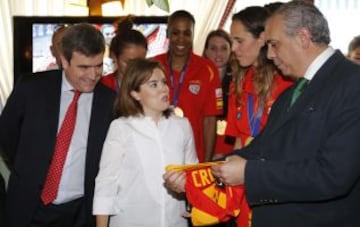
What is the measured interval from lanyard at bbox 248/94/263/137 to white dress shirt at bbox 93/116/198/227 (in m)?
0.44

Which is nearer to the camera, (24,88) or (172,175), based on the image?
(172,175)

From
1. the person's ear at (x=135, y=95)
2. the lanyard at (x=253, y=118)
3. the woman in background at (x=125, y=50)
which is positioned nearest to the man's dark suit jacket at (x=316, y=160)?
the lanyard at (x=253, y=118)

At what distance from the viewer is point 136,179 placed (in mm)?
2678

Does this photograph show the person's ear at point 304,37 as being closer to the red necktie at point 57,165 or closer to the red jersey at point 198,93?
the red necktie at point 57,165

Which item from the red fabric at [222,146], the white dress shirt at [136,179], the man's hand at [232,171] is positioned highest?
the man's hand at [232,171]

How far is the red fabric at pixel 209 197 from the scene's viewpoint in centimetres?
231

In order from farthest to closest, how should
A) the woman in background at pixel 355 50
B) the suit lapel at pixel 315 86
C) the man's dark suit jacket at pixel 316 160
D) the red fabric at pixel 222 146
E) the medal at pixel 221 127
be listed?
the medal at pixel 221 127
the red fabric at pixel 222 146
the woman in background at pixel 355 50
the suit lapel at pixel 315 86
the man's dark suit jacket at pixel 316 160

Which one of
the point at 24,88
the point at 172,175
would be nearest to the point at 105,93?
the point at 24,88

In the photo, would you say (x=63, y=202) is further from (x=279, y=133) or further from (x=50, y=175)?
(x=279, y=133)

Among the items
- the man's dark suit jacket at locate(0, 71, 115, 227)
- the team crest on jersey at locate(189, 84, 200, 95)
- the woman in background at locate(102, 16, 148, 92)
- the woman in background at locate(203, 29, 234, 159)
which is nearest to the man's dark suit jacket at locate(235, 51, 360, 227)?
the man's dark suit jacket at locate(0, 71, 115, 227)

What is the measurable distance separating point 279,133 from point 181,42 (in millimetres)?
2152

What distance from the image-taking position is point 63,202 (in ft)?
9.31

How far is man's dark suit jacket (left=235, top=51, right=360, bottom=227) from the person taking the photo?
1884 millimetres

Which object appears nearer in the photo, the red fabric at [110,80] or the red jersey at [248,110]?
the red jersey at [248,110]
